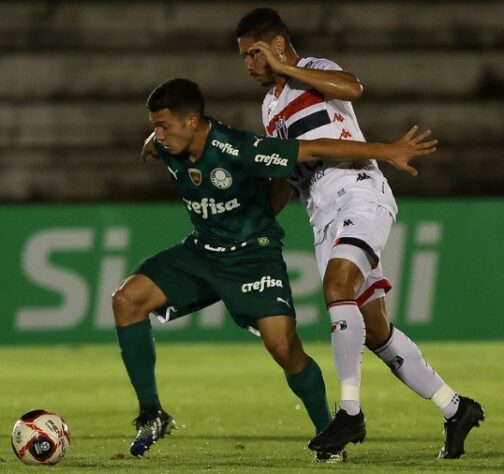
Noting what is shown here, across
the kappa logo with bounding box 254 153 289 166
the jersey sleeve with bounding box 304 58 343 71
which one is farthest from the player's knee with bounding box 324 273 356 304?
the jersey sleeve with bounding box 304 58 343 71

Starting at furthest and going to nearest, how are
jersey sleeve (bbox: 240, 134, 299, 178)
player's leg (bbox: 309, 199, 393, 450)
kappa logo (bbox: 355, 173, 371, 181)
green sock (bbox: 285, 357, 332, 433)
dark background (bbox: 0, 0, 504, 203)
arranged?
dark background (bbox: 0, 0, 504, 203) < kappa logo (bbox: 355, 173, 371, 181) < green sock (bbox: 285, 357, 332, 433) < jersey sleeve (bbox: 240, 134, 299, 178) < player's leg (bbox: 309, 199, 393, 450)

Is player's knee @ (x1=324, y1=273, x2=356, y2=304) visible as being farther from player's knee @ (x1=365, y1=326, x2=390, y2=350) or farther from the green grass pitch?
the green grass pitch

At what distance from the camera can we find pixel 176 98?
6227 millimetres

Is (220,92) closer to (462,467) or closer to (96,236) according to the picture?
(96,236)

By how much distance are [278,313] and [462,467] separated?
957 millimetres

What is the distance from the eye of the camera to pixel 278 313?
6262 millimetres

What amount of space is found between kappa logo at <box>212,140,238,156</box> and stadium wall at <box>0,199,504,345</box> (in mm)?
5409

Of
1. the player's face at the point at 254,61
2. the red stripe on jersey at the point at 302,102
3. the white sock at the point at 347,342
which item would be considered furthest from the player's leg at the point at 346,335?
the player's face at the point at 254,61

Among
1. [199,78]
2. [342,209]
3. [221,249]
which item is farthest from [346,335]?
[199,78]

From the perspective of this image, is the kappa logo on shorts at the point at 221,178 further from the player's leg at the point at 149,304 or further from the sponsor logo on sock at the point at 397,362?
the sponsor logo on sock at the point at 397,362

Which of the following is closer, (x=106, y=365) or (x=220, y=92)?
(x=106, y=365)

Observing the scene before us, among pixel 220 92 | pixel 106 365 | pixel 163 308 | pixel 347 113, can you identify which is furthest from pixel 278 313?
pixel 220 92

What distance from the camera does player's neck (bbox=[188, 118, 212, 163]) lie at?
6.28 meters

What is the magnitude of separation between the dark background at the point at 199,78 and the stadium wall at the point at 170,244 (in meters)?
2.21
